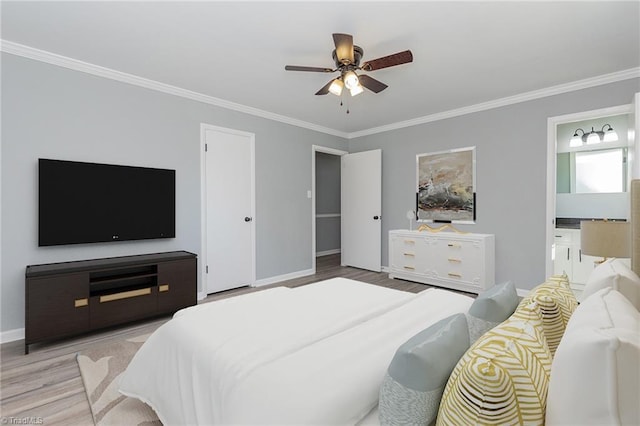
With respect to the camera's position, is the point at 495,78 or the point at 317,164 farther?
the point at 317,164

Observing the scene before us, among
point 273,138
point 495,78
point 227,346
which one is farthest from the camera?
point 273,138

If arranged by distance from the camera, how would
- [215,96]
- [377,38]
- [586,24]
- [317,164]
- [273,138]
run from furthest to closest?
[317,164] → [273,138] → [215,96] → [377,38] → [586,24]

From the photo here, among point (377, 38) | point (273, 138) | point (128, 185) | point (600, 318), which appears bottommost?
point (600, 318)

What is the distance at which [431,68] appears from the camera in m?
3.17

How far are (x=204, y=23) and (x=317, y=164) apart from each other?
16.9 ft

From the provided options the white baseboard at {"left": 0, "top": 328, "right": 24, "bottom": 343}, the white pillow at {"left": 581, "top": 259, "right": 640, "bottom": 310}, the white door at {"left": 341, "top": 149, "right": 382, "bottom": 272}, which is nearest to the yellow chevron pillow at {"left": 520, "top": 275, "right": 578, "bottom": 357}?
the white pillow at {"left": 581, "top": 259, "right": 640, "bottom": 310}

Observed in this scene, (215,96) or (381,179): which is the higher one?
(215,96)

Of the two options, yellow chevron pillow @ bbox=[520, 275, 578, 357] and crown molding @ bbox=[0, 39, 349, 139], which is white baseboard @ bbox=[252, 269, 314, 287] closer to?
crown molding @ bbox=[0, 39, 349, 139]

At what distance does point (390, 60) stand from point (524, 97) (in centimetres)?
248

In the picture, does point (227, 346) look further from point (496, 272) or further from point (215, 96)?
point (496, 272)

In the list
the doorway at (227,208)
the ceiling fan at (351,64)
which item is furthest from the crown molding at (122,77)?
the ceiling fan at (351,64)

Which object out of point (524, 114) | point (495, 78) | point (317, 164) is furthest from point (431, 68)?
point (317, 164)

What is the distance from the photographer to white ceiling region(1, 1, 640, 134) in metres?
2.24

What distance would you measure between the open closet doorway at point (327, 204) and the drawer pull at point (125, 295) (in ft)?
15.0
